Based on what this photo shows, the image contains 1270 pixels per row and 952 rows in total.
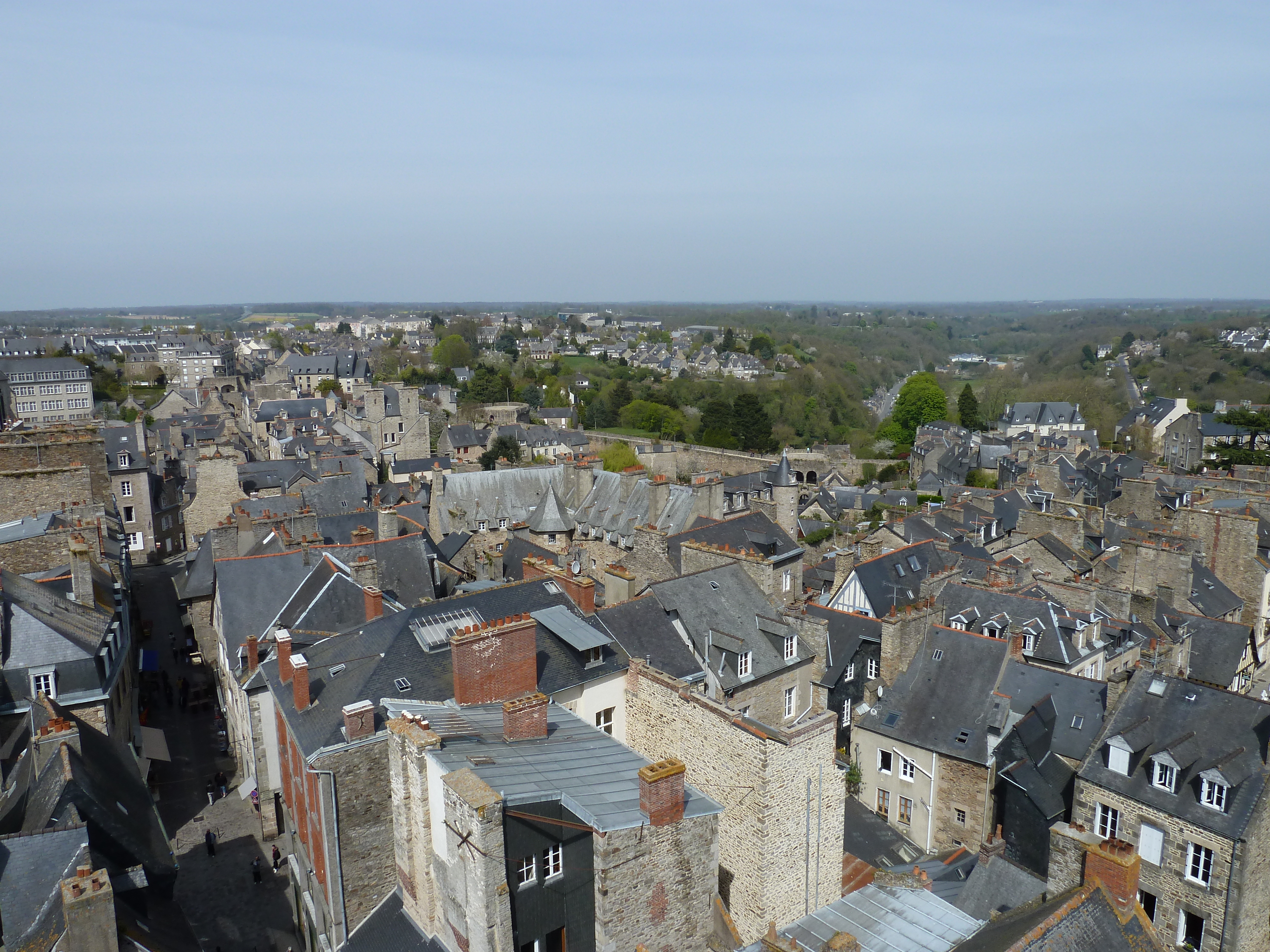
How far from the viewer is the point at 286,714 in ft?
46.5

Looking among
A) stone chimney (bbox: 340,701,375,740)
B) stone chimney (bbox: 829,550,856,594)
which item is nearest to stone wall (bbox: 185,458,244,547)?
stone chimney (bbox: 829,550,856,594)

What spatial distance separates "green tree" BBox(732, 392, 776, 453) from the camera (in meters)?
73.2

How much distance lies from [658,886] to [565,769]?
1.74m

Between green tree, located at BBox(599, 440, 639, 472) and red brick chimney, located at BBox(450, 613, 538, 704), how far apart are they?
3848 cm

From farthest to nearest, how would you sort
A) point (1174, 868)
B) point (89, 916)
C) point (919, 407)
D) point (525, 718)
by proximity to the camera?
point (919, 407) < point (1174, 868) < point (525, 718) < point (89, 916)

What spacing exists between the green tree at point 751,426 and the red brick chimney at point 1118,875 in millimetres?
64667

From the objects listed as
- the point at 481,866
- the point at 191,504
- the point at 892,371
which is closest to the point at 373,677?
the point at 481,866

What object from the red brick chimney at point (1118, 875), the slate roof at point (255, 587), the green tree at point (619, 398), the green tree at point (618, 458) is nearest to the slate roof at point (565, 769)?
the red brick chimney at point (1118, 875)

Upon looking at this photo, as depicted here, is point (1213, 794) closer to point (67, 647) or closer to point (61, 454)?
point (67, 647)

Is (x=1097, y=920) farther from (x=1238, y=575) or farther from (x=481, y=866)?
(x=1238, y=575)

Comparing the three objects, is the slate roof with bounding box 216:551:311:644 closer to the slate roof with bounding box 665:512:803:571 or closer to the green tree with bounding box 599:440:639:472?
the slate roof with bounding box 665:512:803:571

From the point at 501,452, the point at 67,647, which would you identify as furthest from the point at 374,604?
the point at 501,452

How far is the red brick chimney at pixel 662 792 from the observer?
9.78m

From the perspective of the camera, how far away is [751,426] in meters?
73.1
